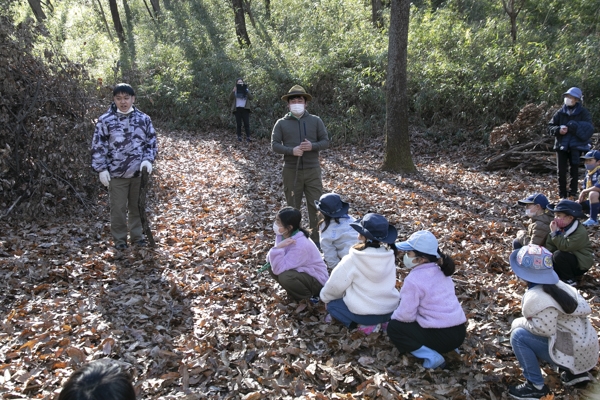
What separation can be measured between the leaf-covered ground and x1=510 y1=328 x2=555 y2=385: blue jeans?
252mm

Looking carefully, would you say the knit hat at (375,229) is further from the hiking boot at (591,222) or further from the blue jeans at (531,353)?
the hiking boot at (591,222)

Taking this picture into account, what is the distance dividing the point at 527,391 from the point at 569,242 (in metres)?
2.10

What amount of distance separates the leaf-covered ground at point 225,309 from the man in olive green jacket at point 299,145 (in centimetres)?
97

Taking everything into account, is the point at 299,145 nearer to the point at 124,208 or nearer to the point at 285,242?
the point at 285,242

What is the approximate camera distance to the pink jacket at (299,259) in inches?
184

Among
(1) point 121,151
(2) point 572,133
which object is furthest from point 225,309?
(2) point 572,133

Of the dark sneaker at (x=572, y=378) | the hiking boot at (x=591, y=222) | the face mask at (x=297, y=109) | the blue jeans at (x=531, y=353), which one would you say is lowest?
the dark sneaker at (x=572, y=378)

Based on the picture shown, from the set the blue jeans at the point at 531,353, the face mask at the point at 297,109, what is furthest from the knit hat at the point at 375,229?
the face mask at the point at 297,109

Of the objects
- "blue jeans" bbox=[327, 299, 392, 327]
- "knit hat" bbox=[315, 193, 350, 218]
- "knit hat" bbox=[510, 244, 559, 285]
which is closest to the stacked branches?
"knit hat" bbox=[315, 193, 350, 218]

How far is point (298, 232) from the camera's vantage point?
4730 millimetres

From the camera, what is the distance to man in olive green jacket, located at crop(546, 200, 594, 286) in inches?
187

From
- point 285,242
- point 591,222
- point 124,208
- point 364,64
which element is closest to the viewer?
point 285,242

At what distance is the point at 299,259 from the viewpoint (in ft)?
15.3

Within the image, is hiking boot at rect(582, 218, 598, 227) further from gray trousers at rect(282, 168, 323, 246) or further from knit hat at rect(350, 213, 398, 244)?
knit hat at rect(350, 213, 398, 244)
